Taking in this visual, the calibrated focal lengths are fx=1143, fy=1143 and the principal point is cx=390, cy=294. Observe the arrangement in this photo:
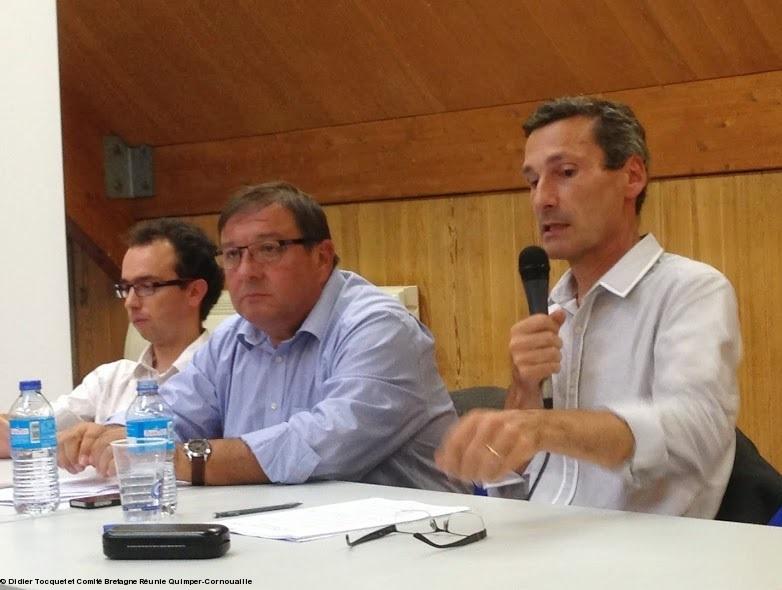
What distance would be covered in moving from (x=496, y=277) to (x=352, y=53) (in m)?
1.07

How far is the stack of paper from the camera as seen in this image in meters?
1.72

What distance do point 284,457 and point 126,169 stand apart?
12.1 ft

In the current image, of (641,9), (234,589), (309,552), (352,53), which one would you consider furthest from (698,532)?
(352,53)

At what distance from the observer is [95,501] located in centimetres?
212

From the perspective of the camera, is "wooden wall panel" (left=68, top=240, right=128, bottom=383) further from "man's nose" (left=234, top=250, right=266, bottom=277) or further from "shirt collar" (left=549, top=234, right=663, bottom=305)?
"shirt collar" (left=549, top=234, right=663, bottom=305)

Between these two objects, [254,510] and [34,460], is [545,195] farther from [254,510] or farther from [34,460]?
[34,460]

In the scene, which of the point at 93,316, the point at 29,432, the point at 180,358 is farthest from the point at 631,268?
the point at 93,316

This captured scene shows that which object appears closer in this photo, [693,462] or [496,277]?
[693,462]

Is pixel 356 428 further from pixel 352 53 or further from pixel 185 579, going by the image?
pixel 352 53

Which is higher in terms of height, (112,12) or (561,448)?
(112,12)

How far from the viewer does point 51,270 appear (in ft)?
12.3

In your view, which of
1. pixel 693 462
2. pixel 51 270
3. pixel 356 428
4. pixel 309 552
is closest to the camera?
pixel 309 552

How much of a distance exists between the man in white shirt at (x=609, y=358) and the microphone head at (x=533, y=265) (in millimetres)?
113

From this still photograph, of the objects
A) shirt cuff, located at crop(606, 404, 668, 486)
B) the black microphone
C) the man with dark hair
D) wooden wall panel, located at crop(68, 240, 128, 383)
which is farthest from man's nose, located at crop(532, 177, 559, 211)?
wooden wall panel, located at crop(68, 240, 128, 383)
